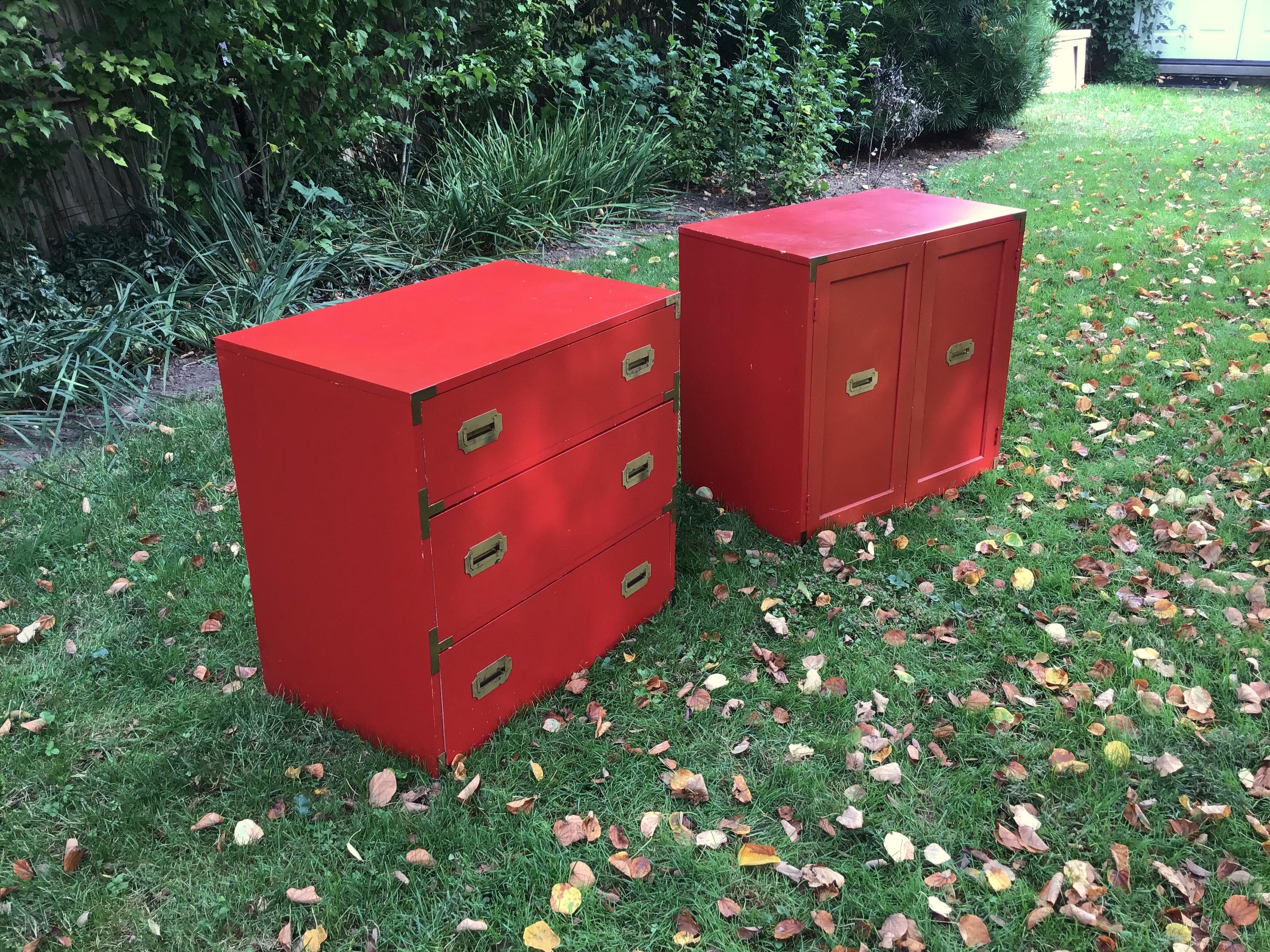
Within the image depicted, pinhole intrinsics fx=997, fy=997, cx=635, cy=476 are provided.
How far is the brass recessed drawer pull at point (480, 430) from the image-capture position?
2.31m

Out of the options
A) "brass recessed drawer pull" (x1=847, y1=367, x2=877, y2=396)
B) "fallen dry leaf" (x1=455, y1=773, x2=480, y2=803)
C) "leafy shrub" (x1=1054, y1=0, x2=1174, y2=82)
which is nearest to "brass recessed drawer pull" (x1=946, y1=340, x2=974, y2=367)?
"brass recessed drawer pull" (x1=847, y1=367, x2=877, y2=396)

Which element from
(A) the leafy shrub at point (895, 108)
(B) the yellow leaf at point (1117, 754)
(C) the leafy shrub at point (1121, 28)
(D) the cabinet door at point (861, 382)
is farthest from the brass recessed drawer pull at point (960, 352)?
(C) the leafy shrub at point (1121, 28)

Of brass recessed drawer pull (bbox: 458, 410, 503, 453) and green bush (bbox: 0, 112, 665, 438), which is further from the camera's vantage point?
green bush (bbox: 0, 112, 665, 438)

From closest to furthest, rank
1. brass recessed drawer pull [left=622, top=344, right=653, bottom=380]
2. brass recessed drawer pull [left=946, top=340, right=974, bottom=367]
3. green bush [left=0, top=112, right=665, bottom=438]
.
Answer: brass recessed drawer pull [left=622, top=344, right=653, bottom=380]
brass recessed drawer pull [left=946, top=340, right=974, bottom=367]
green bush [left=0, top=112, right=665, bottom=438]

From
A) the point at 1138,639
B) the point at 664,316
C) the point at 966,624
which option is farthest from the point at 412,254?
the point at 1138,639

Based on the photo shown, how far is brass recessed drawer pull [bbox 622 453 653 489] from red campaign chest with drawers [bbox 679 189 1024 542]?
0.66m

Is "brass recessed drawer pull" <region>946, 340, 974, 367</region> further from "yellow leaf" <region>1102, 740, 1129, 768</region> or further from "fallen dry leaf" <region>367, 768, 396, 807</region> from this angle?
"fallen dry leaf" <region>367, 768, 396, 807</region>

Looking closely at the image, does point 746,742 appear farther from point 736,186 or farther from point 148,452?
point 736,186

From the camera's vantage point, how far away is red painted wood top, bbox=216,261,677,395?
7.51 feet

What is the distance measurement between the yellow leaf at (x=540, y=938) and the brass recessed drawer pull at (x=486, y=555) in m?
0.81

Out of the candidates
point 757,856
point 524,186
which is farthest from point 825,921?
point 524,186

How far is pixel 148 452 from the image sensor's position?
4105 mm

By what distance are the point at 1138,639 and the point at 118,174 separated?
5664 millimetres

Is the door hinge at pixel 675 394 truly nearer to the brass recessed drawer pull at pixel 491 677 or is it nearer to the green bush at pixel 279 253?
the brass recessed drawer pull at pixel 491 677
